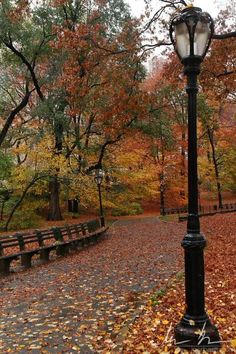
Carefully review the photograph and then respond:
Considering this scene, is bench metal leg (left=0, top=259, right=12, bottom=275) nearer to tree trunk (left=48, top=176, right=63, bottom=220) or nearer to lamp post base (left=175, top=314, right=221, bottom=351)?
lamp post base (left=175, top=314, right=221, bottom=351)

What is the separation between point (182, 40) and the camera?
493 cm

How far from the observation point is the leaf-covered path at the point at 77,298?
18.4 ft

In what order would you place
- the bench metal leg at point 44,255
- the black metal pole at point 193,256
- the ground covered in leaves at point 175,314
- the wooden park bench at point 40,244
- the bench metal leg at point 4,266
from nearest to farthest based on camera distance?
the black metal pole at point 193,256 → the ground covered in leaves at point 175,314 → the bench metal leg at point 4,266 → the wooden park bench at point 40,244 → the bench metal leg at point 44,255

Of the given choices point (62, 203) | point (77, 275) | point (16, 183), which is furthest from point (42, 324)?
point (62, 203)

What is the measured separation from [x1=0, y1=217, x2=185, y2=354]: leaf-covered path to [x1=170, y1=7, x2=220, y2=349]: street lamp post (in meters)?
1.25

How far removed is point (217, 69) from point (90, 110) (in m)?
13.3

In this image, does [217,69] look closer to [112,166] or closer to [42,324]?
[42,324]

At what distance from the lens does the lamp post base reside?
4.75 metres

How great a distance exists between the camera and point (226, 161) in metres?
45.0

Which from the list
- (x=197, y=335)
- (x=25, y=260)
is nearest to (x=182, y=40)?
(x=197, y=335)

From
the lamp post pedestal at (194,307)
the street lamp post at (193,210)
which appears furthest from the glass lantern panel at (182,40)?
the lamp post pedestal at (194,307)

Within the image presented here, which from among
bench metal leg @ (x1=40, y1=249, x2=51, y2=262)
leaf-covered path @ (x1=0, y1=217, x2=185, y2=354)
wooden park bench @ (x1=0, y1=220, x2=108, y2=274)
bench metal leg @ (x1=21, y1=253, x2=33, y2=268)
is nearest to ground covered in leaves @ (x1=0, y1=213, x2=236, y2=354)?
leaf-covered path @ (x1=0, y1=217, x2=185, y2=354)

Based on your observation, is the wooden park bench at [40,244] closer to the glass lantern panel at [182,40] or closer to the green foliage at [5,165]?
the glass lantern panel at [182,40]

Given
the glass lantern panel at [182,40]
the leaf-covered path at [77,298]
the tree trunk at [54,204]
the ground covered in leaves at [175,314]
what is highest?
the glass lantern panel at [182,40]
